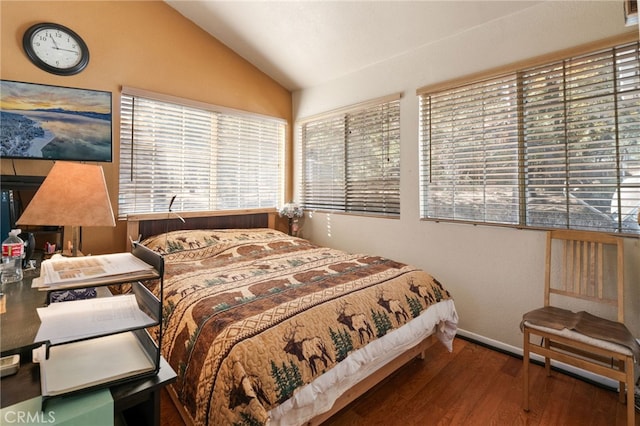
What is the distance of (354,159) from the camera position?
3.55 m

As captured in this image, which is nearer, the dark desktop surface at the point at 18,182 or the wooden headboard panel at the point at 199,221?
the dark desktop surface at the point at 18,182

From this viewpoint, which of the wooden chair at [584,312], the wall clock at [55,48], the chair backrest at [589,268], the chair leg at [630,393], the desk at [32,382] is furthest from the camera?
the wall clock at [55,48]

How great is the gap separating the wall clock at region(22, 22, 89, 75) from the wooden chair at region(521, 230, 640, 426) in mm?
3770

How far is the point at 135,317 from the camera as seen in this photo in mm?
885

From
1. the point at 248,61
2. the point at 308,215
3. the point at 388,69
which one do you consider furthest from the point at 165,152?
the point at 388,69

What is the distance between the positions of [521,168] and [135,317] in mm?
2597

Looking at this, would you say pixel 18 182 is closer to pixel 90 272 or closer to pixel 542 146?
pixel 90 272

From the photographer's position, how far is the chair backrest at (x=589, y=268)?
6.17 ft

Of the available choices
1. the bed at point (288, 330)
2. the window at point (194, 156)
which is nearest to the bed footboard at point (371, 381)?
the bed at point (288, 330)

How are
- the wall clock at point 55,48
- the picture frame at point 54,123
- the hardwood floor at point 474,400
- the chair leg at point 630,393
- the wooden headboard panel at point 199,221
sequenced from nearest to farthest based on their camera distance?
the chair leg at point 630,393 → the hardwood floor at point 474,400 → the picture frame at point 54,123 → the wall clock at point 55,48 → the wooden headboard panel at point 199,221

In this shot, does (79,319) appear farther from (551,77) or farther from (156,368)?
(551,77)

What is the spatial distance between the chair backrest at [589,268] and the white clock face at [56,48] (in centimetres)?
385

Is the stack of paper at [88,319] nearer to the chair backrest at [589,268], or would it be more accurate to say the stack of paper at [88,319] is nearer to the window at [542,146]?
the chair backrest at [589,268]

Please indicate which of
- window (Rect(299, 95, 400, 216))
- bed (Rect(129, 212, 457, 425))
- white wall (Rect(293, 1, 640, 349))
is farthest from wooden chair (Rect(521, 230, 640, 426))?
window (Rect(299, 95, 400, 216))
